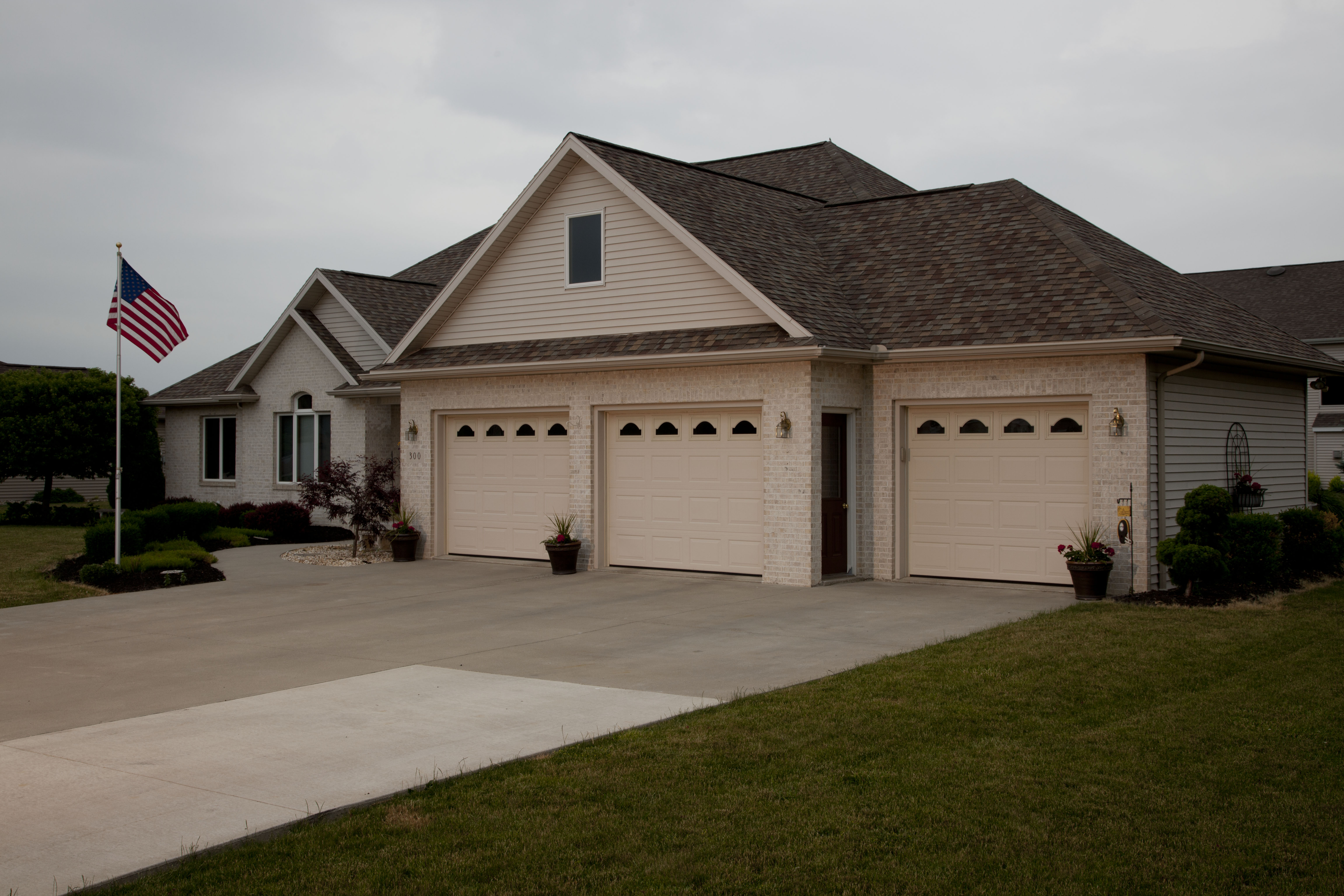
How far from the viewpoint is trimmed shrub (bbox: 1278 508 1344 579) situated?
1659cm

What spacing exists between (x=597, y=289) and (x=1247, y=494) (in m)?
9.90

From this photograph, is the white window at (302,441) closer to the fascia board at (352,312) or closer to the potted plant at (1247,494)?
the fascia board at (352,312)

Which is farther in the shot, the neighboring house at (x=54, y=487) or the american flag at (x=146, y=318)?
the neighboring house at (x=54, y=487)

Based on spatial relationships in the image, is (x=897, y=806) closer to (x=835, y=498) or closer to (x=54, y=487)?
(x=835, y=498)

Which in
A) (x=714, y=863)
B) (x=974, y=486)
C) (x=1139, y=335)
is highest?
(x=1139, y=335)

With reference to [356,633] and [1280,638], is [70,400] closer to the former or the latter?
[356,633]

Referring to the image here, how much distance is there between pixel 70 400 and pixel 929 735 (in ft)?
90.3

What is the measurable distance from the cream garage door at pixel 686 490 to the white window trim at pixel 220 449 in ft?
45.5

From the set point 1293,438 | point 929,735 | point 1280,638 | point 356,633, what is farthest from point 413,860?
point 1293,438

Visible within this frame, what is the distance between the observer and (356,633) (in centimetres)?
1215

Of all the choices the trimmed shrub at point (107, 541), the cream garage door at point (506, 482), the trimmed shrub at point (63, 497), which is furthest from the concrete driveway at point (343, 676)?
the trimmed shrub at point (63, 497)

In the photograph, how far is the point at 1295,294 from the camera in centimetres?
4066

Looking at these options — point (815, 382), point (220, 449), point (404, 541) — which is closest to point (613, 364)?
point (815, 382)

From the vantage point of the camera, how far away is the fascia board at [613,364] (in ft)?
49.9
